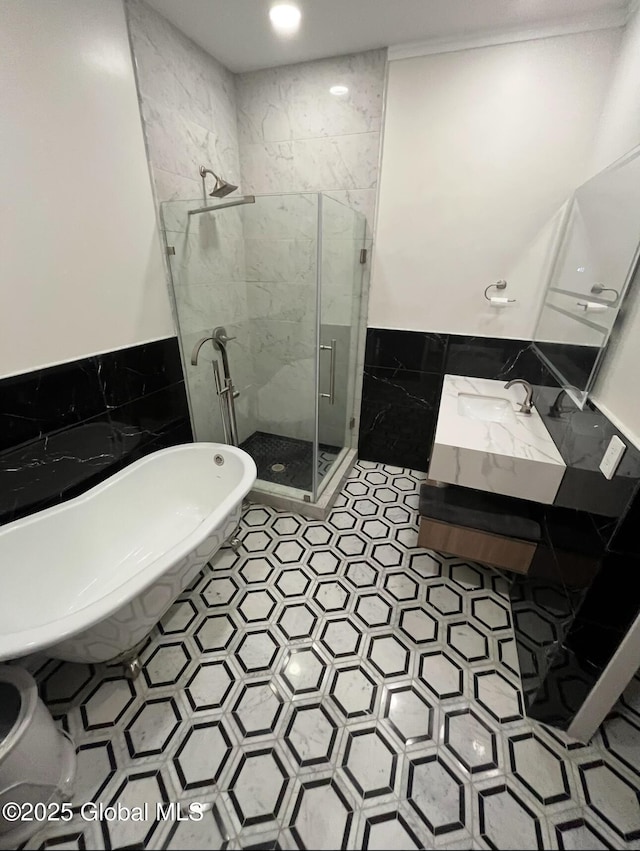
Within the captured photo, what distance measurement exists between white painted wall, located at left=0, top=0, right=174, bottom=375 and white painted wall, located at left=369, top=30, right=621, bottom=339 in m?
1.37

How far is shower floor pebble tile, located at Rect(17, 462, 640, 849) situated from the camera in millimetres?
998

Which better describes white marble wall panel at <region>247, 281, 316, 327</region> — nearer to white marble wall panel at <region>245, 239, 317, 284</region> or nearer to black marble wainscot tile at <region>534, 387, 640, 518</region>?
white marble wall panel at <region>245, 239, 317, 284</region>

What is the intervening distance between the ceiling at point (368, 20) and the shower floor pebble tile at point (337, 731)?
2.61 metres

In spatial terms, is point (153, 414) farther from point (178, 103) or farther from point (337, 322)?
point (178, 103)

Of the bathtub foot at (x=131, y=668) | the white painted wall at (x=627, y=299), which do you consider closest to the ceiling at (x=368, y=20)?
the white painted wall at (x=627, y=299)

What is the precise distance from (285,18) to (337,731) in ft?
9.74

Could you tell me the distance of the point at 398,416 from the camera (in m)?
2.55

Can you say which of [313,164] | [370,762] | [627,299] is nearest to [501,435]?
[627,299]

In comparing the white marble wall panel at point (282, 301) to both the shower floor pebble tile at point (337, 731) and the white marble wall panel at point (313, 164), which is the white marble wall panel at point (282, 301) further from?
the shower floor pebble tile at point (337, 731)

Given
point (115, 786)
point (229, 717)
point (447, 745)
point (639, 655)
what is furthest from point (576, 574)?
point (115, 786)

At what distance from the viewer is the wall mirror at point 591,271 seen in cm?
121

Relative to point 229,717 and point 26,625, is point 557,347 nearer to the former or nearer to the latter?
point 229,717

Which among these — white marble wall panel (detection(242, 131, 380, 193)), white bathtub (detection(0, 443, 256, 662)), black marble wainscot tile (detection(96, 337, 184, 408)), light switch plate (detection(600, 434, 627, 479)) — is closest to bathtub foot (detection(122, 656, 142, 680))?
white bathtub (detection(0, 443, 256, 662))

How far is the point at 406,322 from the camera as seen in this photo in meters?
2.28
